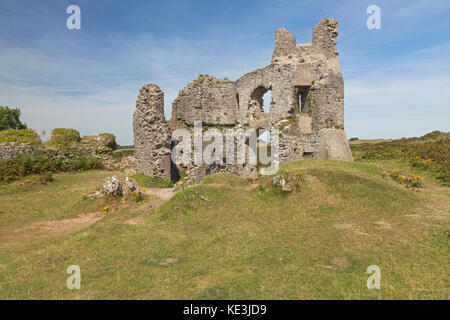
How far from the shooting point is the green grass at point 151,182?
1688 cm

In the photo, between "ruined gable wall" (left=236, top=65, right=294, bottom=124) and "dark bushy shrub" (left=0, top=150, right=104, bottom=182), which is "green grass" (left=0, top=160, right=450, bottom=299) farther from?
"dark bushy shrub" (left=0, top=150, right=104, bottom=182)

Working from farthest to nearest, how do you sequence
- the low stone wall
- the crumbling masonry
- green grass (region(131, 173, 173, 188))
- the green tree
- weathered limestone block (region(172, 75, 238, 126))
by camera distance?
the green tree → the low stone wall → weathered limestone block (region(172, 75, 238, 126)) → the crumbling masonry → green grass (region(131, 173, 173, 188))

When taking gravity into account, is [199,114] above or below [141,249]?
above

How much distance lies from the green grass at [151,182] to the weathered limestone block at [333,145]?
10.3 meters

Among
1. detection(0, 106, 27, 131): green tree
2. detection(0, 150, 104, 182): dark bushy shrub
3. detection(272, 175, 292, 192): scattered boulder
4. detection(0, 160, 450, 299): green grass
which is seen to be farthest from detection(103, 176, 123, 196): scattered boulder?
detection(0, 106, 27, 131): green tree

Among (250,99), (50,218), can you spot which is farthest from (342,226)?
(250,99)

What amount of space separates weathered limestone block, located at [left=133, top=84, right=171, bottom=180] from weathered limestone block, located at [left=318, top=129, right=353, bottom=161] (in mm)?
10216

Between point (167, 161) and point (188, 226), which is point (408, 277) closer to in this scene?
point (188, 226)

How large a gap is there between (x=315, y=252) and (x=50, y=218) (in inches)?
452

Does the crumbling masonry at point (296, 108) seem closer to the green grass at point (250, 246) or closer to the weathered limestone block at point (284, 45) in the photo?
the weathered limestone block at point (284, 45)

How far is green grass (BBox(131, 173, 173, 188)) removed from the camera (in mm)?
16875

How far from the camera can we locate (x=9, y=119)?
40.2 meters

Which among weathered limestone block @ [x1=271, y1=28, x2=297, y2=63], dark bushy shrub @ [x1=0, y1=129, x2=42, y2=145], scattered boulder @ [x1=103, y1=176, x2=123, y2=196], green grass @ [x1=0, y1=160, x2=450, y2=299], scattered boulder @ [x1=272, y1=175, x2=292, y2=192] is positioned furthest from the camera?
dark bushy shrub @ [x1=0, y1=129, x2=42, y2=145]
